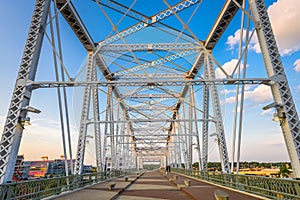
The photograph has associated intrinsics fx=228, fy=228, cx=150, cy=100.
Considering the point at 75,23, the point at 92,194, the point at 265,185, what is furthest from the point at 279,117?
the point at 75,23

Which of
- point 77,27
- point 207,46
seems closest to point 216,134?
point 207,46

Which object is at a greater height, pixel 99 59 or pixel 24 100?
pixel 99 59

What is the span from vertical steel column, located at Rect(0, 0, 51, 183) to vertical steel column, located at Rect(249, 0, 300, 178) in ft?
35.7

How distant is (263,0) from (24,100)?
12596mm

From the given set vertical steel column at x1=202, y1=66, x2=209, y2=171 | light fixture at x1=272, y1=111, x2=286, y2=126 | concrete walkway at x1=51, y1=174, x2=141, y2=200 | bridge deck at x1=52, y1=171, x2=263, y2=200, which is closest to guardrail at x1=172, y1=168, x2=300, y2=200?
bridge deck at x1=52, y1=171, x2=263, y2=200

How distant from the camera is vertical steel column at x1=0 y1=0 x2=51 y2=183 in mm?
9312

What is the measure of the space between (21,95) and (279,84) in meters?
11.8

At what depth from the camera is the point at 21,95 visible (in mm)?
10422

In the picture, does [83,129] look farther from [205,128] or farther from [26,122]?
[205,128]

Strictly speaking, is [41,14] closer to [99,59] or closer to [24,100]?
[24,100]

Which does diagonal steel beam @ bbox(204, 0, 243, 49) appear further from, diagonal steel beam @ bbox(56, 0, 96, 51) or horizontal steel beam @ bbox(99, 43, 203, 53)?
diagonal steel beam @ bbox(56, 0, 96, 51)

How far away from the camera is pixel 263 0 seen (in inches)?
452

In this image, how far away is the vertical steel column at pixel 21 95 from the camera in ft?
30.6

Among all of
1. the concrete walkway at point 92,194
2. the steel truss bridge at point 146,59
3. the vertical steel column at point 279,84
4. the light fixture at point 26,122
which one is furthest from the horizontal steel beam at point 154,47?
the concrete walkway at point 92,194
